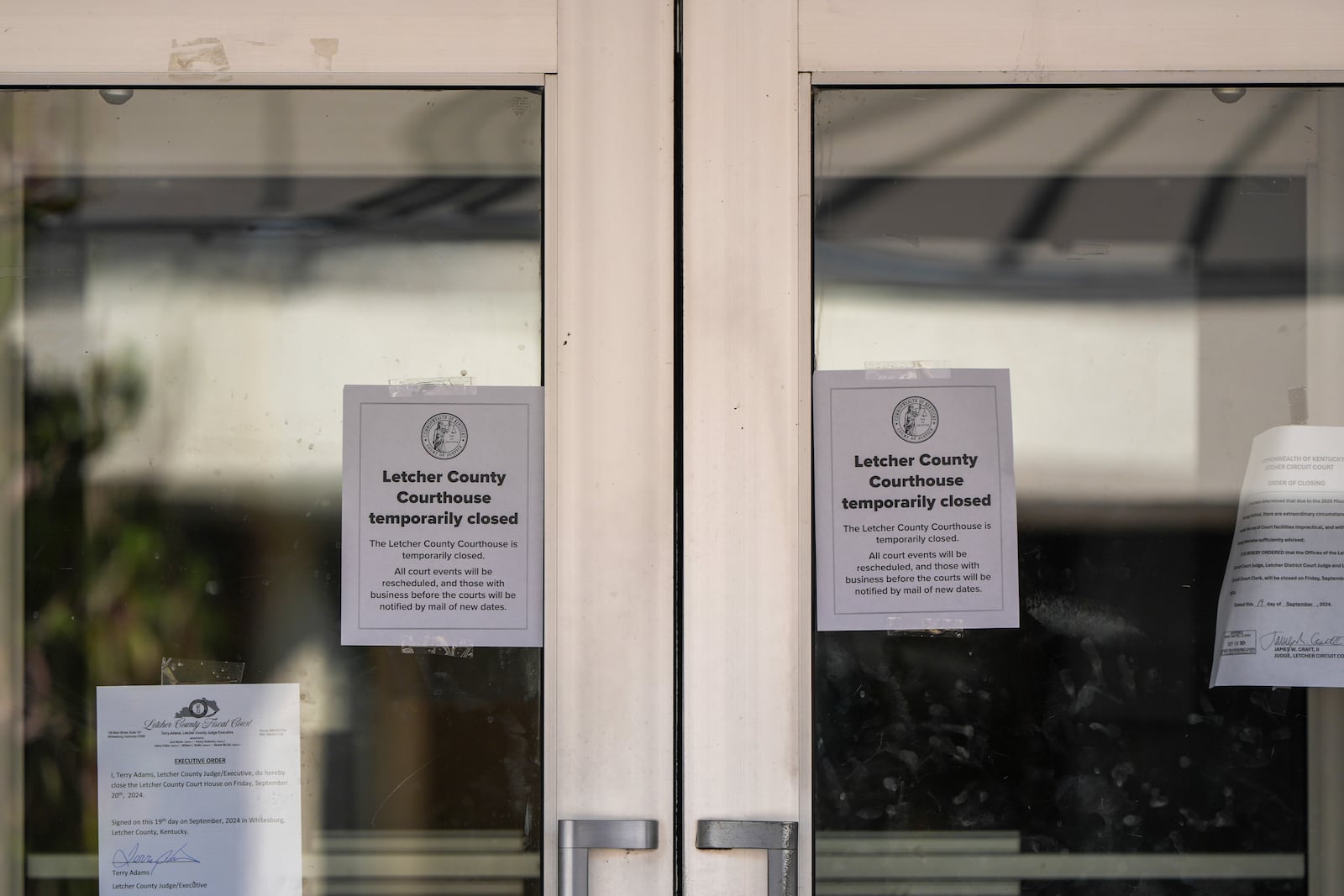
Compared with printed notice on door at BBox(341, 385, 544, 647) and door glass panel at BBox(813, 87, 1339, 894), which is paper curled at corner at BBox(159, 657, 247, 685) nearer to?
printed notice on door at BBox(341, 385, 544, 647)

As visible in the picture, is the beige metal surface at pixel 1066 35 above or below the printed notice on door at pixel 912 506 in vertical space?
above

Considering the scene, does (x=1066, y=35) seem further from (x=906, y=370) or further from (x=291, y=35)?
Result: (x=291, y=35)

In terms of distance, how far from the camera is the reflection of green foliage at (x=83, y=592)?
4.57 ft

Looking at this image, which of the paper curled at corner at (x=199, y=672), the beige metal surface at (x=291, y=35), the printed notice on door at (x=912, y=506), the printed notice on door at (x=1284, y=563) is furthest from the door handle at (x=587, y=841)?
the beige metal surface at (x=291, y=35)

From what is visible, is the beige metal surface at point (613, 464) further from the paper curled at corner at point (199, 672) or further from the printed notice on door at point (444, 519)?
the paper curled at corner at point (199, 672)

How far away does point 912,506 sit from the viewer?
4.48 feet

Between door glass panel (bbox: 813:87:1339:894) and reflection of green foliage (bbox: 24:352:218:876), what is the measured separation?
85cm

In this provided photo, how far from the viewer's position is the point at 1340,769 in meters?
1.39

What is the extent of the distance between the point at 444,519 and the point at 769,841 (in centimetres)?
57

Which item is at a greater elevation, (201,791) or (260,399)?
(260,399)

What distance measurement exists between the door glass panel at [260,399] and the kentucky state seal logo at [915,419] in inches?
18.4

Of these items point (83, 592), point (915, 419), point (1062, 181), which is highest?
point (1062, 181)
